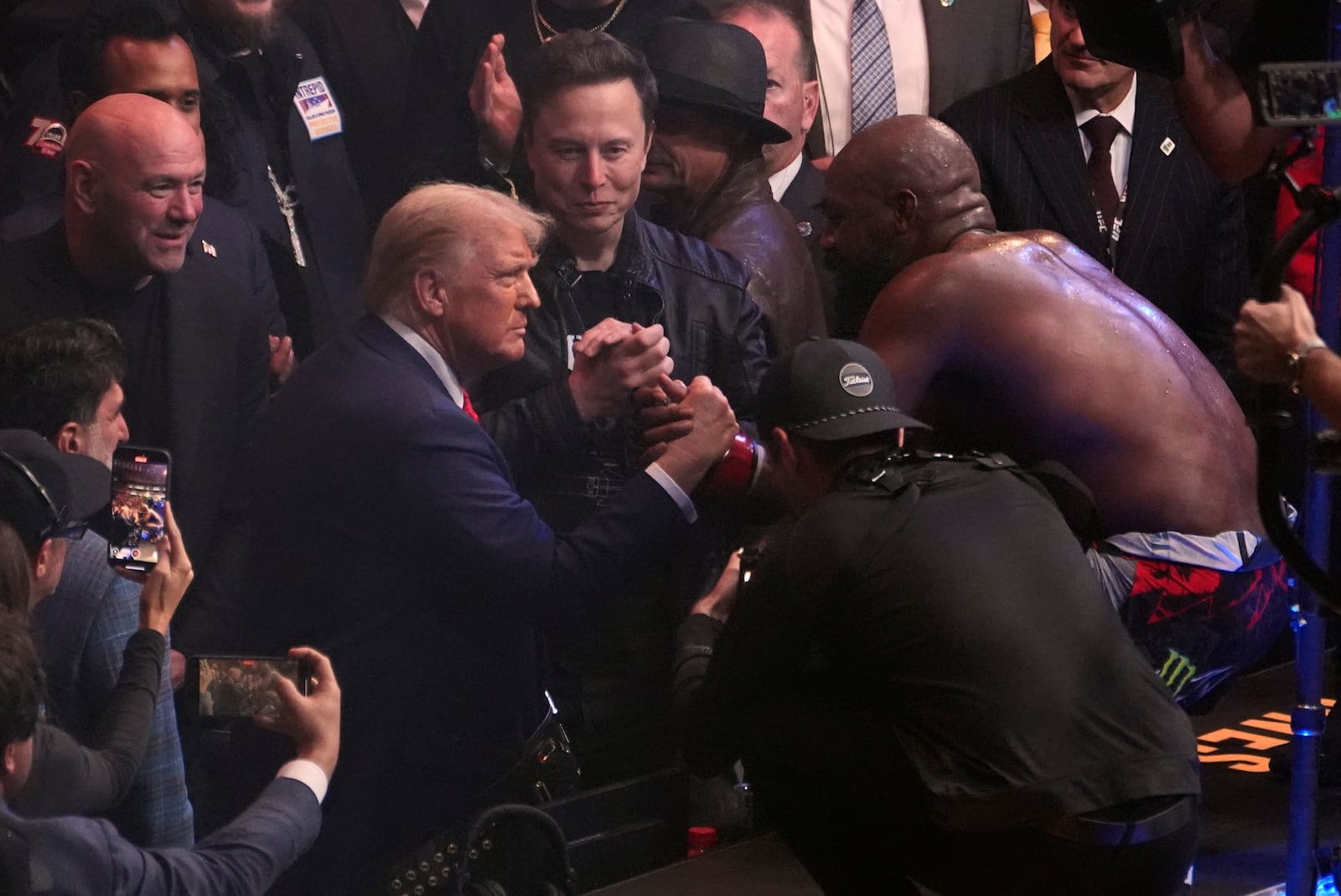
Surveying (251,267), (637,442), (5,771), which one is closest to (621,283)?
(637,442)

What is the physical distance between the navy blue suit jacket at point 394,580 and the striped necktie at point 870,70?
1.52 m

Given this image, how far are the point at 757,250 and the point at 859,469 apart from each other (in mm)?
1100

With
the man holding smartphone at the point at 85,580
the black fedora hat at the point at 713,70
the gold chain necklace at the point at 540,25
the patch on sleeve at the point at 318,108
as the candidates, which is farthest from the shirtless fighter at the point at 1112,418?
the man holding smartphone at the point at 85,580

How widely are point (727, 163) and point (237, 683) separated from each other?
1.66 meters

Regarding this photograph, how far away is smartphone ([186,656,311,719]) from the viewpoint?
3035mm

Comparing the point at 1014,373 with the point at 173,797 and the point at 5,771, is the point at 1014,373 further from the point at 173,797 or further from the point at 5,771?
the point at 5,771

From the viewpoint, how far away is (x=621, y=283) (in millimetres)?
3781

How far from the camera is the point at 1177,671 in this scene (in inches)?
147

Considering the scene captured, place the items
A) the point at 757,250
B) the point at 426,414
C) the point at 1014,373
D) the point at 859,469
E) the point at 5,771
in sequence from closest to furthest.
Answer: the point at 5,771, the point at 859,469, the point at 426,414, the point at 1014,373, the point at 757,250

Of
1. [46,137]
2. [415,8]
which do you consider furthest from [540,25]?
[46,137]

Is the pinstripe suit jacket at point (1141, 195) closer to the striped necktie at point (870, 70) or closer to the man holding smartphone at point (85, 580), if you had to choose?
the striped necktie at point (870, 70)

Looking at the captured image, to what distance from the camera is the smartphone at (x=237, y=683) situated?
3035 mm

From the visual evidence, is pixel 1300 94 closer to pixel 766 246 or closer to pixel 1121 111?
pixel 766 246

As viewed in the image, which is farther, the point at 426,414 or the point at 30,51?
the point at 426,414
